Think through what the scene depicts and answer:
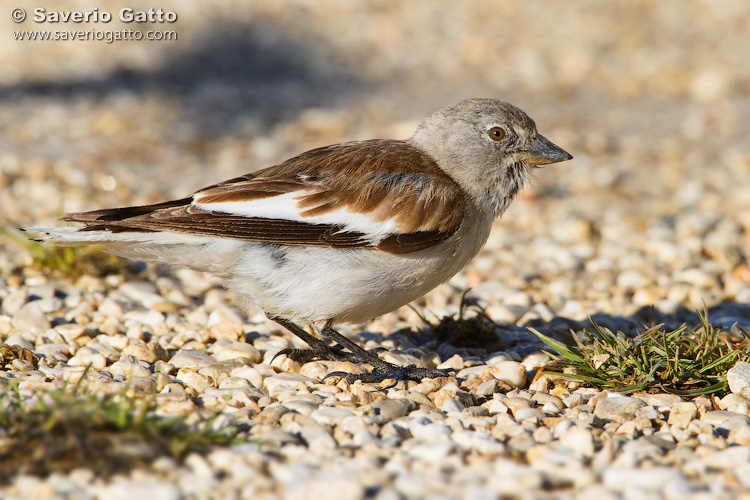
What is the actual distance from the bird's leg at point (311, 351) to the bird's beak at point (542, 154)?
1.72m

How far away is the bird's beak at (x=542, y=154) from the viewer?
5156mm

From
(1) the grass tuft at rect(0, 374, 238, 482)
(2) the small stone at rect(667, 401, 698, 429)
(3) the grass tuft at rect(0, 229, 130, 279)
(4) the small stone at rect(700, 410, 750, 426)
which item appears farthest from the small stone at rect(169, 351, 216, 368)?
(4) the small stone at rect(700, 410, 750, 426)

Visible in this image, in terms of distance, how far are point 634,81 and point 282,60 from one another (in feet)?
16.7

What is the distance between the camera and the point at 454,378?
441 centimetres

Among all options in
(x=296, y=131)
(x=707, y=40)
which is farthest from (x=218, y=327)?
(x=707, y=40)

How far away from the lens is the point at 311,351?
15.9ft

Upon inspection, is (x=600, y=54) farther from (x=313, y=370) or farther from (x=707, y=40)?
(x=313, y=370)

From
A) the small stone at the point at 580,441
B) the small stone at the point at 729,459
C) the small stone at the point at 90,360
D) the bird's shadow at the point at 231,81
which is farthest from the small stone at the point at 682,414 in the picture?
the bird's shadow at the point at 231,81

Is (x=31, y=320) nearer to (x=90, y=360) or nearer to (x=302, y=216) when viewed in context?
(x=90, y=360)

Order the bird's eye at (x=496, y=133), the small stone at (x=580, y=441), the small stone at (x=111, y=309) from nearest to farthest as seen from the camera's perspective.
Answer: the small stone at (x=580, y=441), the bird's eye at (x=496, y=133), the small stone at (x=111, y=309)

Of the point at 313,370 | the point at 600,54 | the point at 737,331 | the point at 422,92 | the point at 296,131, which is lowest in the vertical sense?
the point at 313,370

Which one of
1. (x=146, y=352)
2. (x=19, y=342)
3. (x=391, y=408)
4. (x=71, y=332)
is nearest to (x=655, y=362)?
(x=391, y=408)

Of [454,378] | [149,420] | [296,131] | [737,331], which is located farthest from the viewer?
[296,131]

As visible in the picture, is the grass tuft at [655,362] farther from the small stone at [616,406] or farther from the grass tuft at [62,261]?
the grass tuft at [62,261]
